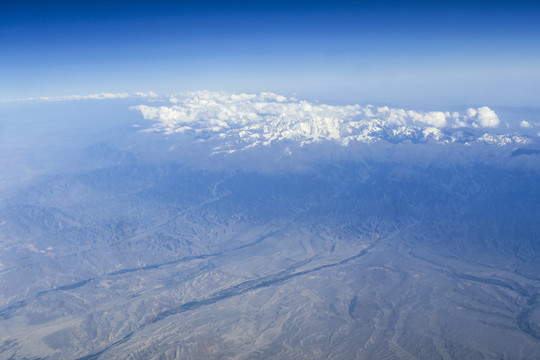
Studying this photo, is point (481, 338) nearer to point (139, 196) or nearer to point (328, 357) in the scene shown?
point (328, 357)

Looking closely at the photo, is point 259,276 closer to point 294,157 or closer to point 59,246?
point 59,246

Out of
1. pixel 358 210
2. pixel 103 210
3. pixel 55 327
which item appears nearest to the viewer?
pixel 55 327

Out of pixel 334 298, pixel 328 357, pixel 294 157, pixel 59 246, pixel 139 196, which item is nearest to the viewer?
pixel 328 357

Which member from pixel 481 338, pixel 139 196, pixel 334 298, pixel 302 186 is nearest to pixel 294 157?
pixel 302 186

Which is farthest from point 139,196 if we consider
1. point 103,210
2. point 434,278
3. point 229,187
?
point 434,278

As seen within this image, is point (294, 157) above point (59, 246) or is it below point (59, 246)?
above

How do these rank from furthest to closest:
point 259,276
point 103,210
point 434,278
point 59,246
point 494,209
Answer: point 103,210 < point 494,209 < point 59,246 < point 259,276 < point 434,278

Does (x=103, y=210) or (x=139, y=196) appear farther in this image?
(x=139, y=196)

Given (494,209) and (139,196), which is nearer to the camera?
(494,209)

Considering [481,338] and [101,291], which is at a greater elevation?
[481,338]
